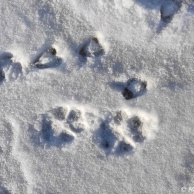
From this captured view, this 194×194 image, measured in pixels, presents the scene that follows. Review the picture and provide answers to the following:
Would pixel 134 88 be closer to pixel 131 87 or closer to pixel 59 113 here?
pixel 131 87

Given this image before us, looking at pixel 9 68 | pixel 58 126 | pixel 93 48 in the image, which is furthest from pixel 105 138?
pixel 9 68

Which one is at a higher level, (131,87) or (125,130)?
(131,87)

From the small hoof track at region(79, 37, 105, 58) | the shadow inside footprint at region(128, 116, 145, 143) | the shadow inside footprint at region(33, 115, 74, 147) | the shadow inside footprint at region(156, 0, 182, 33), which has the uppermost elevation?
the shadow inside footprint at region(156, 0, 182, 33)

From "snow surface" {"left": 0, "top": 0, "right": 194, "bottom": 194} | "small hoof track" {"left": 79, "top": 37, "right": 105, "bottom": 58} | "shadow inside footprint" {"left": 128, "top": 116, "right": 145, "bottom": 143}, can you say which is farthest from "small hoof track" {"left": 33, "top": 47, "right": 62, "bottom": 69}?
"shadow inside footprint" {"left": 128, "top": 116, "right": 145, "bottom": 143}

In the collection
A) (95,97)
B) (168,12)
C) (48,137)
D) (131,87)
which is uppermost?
(168,12)

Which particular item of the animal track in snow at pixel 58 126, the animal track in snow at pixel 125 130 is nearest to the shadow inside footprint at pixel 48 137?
the animal track in snow at pixel 58 126

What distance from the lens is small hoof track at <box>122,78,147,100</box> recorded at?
183cm

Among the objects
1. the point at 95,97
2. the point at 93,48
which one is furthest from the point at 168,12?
the point at 95,97

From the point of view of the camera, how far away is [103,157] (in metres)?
1.84

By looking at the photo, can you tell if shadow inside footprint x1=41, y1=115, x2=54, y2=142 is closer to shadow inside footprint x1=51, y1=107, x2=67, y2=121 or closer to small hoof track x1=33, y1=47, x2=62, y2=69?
shadow inside footprint x1=51, y1=107, x2=67, y2=121

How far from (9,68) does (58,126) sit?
13.4 inches

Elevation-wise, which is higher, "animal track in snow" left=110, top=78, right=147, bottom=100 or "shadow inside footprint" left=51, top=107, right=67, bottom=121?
"animal track in snow" left=110, top=78, right=147, bottom=100

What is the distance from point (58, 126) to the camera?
6.11 ft

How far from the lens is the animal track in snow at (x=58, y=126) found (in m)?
1.85
